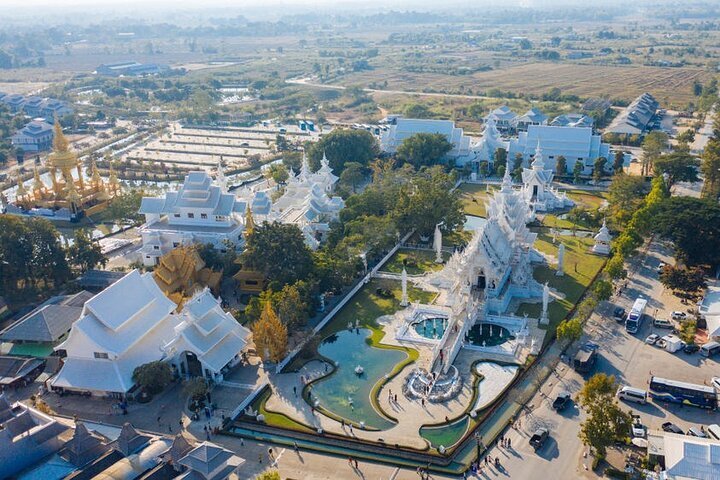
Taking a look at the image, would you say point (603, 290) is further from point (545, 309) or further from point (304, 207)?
point (304, 207)

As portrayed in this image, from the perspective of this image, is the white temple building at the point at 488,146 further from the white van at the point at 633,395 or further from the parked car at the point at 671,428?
the parked car at the point at 671,428

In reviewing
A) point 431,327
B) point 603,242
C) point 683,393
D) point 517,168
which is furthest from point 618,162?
point 683,393

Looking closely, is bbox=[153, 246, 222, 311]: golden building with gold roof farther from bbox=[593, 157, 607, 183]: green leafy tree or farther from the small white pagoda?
bbox=[593, 157, 607, 183]: green leafy tree

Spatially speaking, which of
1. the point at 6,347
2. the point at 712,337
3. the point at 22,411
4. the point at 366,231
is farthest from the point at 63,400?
the point at 712,337

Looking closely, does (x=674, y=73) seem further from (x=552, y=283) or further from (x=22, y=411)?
(x=22, y=411)

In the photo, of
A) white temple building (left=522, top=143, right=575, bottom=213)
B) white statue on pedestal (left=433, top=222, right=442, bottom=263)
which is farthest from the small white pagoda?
white statue on pedestal (left=433, top=222, right=442, bottom=263)

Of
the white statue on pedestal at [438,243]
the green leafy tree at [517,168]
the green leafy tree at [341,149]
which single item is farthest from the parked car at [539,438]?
the green leafy tree at [341,149]
